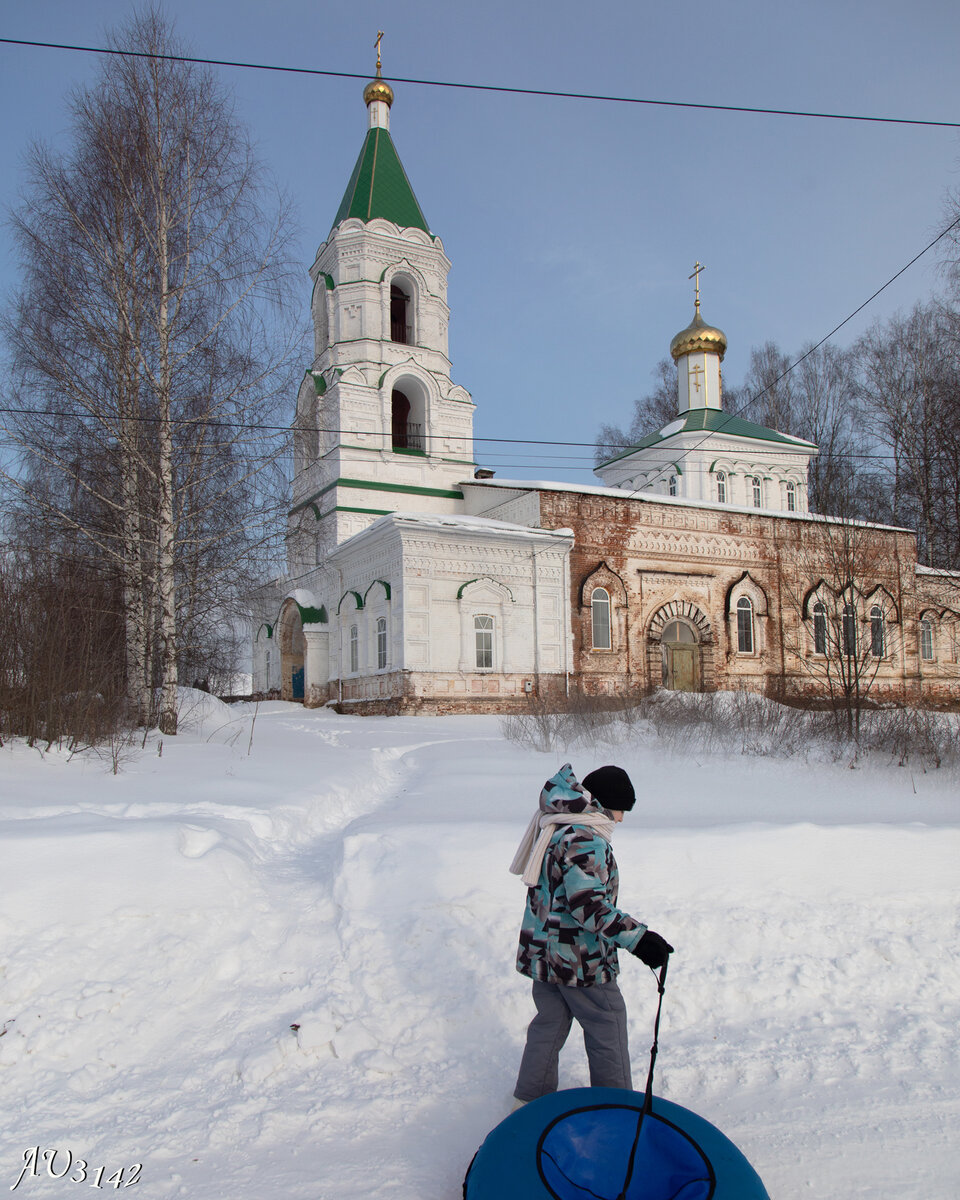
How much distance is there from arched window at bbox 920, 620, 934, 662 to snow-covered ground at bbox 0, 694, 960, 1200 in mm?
24073

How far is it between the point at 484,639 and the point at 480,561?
1.88 meters

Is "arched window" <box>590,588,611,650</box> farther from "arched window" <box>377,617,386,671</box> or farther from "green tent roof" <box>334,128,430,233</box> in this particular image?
"green tent roof" <box>334,128,430,233</box>

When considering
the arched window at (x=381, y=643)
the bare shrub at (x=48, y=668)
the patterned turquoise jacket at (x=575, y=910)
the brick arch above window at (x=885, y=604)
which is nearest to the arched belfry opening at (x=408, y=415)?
the arched window at (x=381, y=643)

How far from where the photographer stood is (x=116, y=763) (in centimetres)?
830

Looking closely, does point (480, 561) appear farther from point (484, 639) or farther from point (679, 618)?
point (679, 618)

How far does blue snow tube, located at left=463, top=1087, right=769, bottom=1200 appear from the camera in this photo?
96.2 inches

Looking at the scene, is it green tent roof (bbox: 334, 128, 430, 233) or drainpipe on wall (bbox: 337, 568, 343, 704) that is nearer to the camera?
drainpipe on wall (bbox: 337, 568, 343, 704)

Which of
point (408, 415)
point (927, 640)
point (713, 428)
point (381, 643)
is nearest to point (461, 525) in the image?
point (381, 643)

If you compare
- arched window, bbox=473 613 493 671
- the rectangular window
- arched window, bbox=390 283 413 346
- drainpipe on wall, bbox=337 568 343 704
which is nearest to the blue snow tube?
arched window, bbox=473 613 493 671

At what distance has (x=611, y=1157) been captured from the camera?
2572 millimetres

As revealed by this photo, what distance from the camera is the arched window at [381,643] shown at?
21266 millimetres

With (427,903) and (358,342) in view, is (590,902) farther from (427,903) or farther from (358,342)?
(358,342)

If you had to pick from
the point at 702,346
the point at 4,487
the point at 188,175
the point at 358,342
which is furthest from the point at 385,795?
the point at 702,346

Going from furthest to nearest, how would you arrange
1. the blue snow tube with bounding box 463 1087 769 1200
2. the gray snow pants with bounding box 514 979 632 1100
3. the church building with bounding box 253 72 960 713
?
the church building with bounding box 253 72 960 713 → the gray snow pants with bounding box 514 979 632 1100 → the blue snow tube with bounding box 463 1087 769 1200
